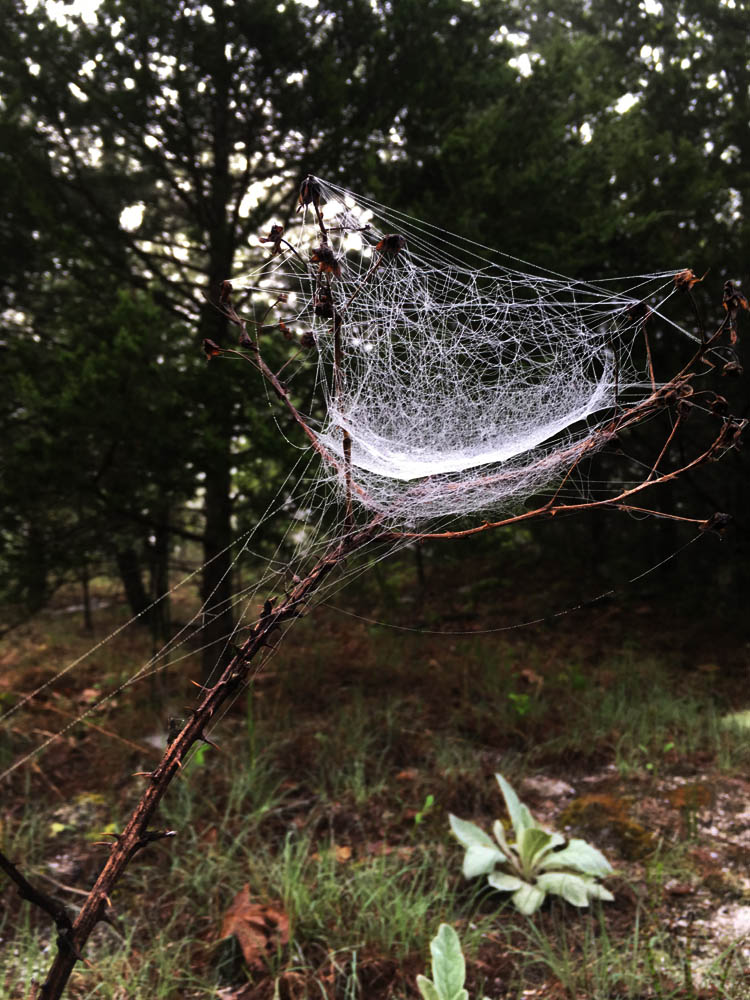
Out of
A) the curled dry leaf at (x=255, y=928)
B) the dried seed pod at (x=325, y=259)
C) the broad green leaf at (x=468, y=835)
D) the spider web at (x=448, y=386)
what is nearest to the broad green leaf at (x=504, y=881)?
the broad green leaf at (x=468, y=835)

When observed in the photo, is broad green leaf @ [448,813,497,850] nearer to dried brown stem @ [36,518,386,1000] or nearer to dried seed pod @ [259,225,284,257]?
dried brown stem @ [36,518,386,1000]

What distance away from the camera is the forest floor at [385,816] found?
2139 millimetres

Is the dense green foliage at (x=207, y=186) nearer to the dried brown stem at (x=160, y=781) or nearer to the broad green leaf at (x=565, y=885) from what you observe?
the broad green leaf at (x=565, y=885)

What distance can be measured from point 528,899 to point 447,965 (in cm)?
94

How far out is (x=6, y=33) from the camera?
383cm

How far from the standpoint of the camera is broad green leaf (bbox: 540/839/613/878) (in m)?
2.44

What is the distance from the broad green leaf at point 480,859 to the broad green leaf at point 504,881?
0.11 feet

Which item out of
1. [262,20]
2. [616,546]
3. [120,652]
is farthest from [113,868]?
[616,546]

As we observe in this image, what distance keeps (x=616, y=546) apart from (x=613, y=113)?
4.47m

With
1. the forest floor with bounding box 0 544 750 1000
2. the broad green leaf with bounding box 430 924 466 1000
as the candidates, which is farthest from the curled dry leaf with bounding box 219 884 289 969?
the broad green leaf with bounding box 430 924 466 1000

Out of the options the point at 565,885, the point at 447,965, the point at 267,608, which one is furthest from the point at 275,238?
the point at 565,885

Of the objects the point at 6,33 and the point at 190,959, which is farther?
the point at 6,33

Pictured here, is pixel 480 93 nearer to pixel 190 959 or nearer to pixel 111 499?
pixel 111 499

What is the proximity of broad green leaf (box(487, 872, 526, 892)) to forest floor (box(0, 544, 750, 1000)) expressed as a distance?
93 mm
